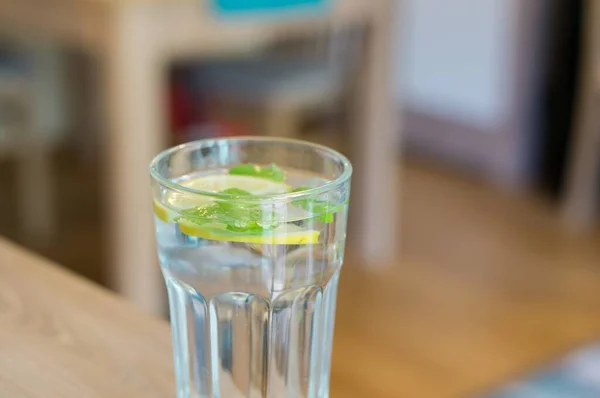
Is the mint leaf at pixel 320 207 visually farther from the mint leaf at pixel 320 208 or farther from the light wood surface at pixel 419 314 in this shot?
the light wood surface at pixel 419 314

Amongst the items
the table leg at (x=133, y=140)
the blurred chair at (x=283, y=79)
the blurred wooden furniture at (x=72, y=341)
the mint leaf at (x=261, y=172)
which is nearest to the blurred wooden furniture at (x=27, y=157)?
the blurred chair at (x=283, y=79)

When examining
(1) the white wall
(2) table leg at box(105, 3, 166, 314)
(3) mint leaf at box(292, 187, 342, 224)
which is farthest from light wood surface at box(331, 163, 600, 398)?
(3) mint leaf at box(292, 187, 342, 224)

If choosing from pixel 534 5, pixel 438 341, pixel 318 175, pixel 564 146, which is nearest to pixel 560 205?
pixel 564 146

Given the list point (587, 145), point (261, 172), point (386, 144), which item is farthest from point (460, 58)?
point (261, 172)

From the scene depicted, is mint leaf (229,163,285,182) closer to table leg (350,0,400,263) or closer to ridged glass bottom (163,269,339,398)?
ridged glass bottom (163,269,339,398)

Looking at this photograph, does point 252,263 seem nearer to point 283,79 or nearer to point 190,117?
point 283,79

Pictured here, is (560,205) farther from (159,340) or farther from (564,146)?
(159,340)
